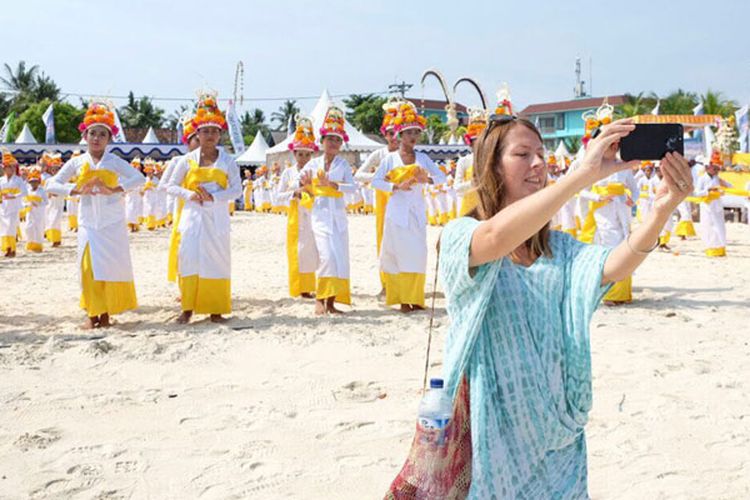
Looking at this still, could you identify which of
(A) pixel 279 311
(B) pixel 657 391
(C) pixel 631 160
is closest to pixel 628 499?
(B) pixel 657 391

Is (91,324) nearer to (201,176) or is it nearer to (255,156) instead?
(201,176)

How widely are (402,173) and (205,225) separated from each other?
2.14 m

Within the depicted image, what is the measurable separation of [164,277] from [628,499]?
29.1 feet

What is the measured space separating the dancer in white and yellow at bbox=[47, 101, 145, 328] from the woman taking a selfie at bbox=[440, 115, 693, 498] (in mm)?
5820

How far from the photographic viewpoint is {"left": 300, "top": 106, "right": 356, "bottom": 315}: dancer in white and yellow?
7746mm

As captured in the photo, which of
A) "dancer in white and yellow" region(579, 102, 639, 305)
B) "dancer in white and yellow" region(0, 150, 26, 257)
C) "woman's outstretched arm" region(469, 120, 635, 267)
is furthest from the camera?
"dancer in white and yellow" region(0, 150, 26, 257)

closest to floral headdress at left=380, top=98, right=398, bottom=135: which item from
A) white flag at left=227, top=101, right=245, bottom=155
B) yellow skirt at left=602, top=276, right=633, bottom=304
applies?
yellow skirt at left=602, top=276, right=633, bottom=304

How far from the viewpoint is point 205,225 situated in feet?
23.9

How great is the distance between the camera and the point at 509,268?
1966 millimetres

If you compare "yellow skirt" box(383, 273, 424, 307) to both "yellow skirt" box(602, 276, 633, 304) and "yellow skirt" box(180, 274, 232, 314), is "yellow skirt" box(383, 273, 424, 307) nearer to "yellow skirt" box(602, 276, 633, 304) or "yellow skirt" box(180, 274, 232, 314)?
"yellow skirt" box(180, 274, 232, 314)

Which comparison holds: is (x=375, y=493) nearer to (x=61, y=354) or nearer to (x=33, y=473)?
(x=33, y=473)

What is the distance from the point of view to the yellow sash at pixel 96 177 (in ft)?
23.2

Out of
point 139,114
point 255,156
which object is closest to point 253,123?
point 139,114

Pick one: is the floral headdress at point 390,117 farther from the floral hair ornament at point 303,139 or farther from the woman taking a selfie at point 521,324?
the woman taking a selfie at point 521,324
